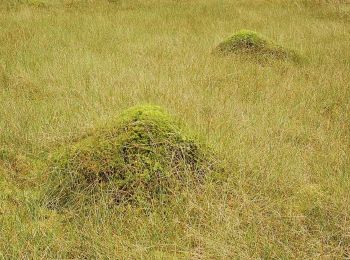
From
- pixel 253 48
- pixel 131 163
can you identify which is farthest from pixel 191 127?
A: pixel 253 48

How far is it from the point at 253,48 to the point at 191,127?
399cm

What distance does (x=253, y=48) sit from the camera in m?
7.72

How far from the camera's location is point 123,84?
228 inches

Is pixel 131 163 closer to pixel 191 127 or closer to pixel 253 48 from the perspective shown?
pixel 191 127

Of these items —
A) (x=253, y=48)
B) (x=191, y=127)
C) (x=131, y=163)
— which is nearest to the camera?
(x=131, y=163)

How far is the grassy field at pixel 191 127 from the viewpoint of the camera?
264 centimetres

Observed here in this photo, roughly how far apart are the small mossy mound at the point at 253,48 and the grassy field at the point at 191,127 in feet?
0.86

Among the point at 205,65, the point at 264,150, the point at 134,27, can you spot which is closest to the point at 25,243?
the point at 264,150

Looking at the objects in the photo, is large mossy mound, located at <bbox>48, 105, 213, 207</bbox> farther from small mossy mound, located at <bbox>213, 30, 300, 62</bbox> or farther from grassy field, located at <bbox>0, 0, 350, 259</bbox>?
small mossy mound, located at <bbox>213, 30, 300, 62</bbox>

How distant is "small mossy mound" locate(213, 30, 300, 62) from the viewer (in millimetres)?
7609

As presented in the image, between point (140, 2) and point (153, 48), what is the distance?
6.07 m

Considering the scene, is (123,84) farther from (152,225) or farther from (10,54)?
(152,225)

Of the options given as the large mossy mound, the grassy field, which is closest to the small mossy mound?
the grassy field

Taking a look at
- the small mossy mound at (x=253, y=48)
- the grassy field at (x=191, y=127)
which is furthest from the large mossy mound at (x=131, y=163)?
the small mossy mound at (x=253, y=48)
